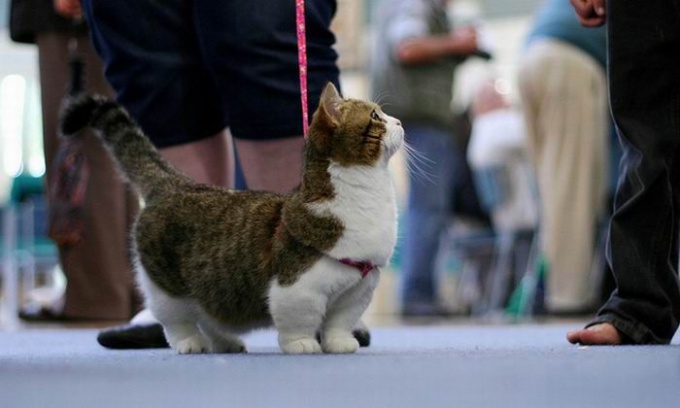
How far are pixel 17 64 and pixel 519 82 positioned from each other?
278 inches

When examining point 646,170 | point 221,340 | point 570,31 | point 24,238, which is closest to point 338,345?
point 221,340

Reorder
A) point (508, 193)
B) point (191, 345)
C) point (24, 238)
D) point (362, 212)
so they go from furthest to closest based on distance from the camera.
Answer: point (24, 238)
point (508, 193)
point (191, 345)
point (362, 212)

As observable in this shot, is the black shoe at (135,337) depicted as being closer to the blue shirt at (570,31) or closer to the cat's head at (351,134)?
the cat's head at (351,134)

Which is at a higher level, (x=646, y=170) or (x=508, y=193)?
(x=646, y=170)

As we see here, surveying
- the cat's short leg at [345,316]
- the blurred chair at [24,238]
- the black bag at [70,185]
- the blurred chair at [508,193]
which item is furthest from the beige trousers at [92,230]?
the blurred chair at [508,193]

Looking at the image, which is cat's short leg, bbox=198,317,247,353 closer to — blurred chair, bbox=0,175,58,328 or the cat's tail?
the cat's tail

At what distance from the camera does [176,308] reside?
1942 millimetres

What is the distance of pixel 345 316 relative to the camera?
1.84 meters

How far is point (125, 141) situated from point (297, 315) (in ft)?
1.82

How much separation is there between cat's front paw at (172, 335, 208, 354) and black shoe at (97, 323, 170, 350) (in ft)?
0.81

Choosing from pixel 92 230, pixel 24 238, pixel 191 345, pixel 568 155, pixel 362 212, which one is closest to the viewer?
pixel 362 212

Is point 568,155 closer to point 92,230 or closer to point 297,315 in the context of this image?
point 92,230

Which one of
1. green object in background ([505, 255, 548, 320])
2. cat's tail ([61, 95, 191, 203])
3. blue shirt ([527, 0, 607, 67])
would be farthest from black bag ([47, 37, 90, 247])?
green object in background ([505, 255, 548, 320])

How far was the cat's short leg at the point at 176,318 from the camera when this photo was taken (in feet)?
6.36
